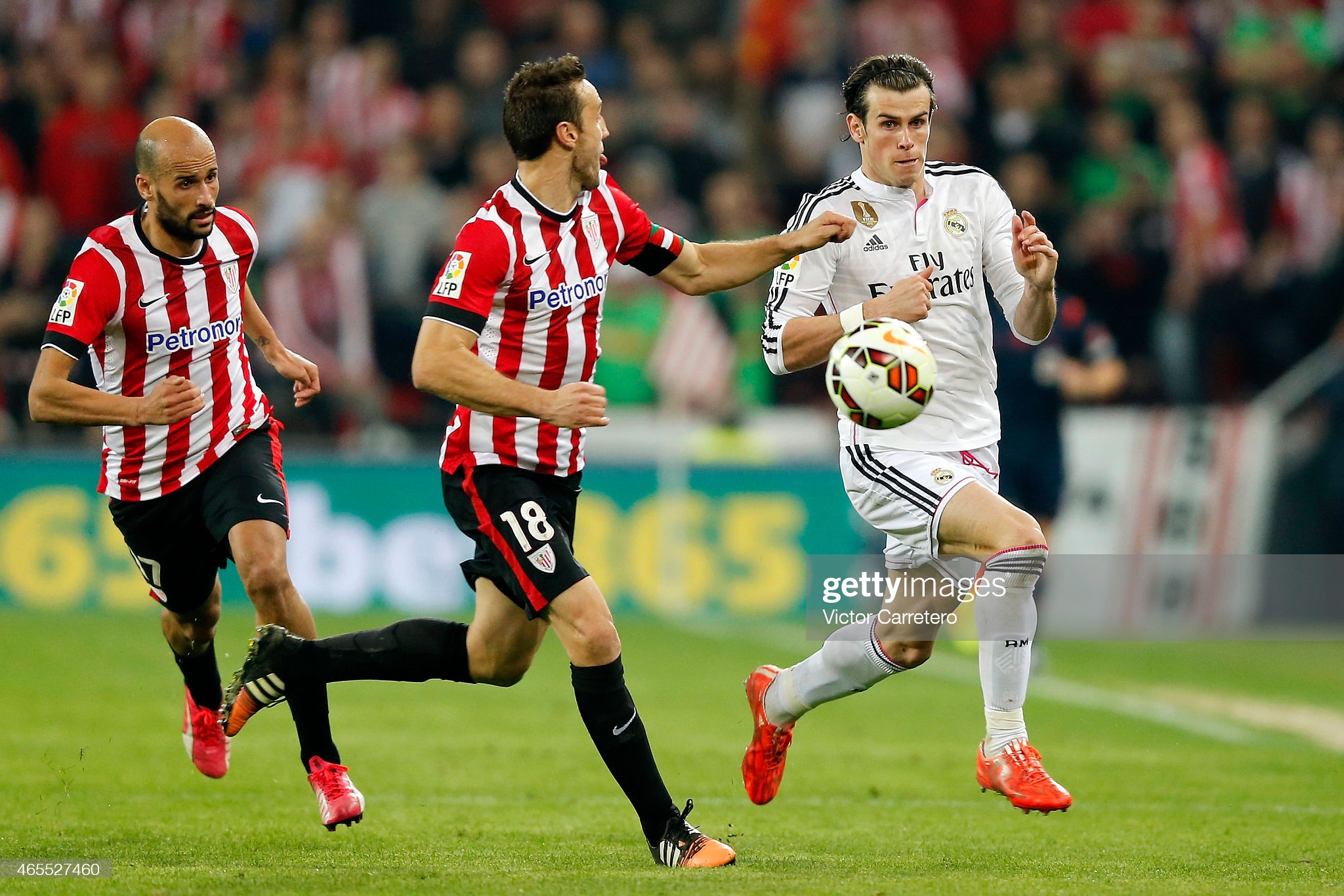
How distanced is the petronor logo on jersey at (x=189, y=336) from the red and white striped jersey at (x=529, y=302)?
119cm

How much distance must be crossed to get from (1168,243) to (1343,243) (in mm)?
1445

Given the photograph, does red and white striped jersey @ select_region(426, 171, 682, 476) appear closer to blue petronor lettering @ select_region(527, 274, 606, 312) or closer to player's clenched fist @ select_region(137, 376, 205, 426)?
blue petronor lettering @ select_region(527, 274, 606, 312)

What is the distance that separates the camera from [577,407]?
5668 millimetres

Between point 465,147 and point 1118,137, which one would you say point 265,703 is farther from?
point 1118,137

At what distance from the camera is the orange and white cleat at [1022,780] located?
238 inches

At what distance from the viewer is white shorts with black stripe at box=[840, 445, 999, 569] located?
6.44 meters

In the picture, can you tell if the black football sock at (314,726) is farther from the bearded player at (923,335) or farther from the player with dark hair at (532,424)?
the bearded player at (923,335)

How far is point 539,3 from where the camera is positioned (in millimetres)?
17469

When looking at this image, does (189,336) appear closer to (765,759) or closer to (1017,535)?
(765,759)

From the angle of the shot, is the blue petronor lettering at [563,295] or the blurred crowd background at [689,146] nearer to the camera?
the blue petronor lettering at [563,295]

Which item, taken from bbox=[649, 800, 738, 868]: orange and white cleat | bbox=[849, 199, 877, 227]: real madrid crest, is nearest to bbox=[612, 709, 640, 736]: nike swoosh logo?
bbox=[649, 800, 738, 868]: orange and white cleat

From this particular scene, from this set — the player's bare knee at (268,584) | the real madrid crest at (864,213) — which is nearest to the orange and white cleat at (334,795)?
the player's bare knee at (268,584)

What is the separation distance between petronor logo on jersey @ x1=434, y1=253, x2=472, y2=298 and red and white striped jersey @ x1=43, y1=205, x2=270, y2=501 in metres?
1.39

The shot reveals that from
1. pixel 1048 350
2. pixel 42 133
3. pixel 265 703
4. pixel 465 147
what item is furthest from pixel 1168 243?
pixel 265 703
